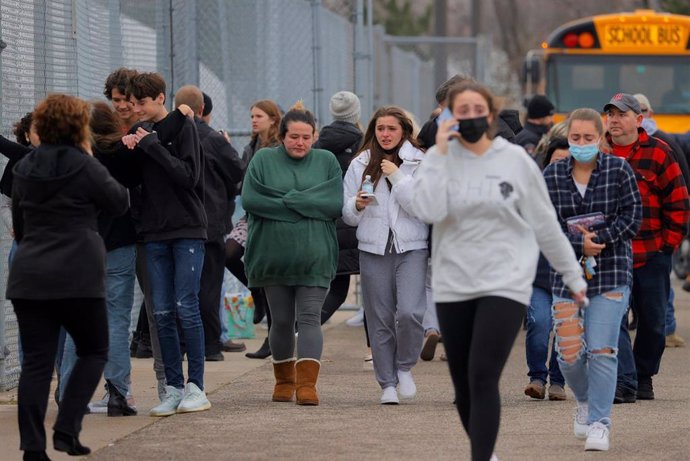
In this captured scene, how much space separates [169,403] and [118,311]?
0.59 m

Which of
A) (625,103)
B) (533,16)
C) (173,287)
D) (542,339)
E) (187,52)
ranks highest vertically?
(533,16)

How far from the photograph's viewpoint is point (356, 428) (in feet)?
26.8

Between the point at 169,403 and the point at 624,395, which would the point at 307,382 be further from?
the point at 624,395

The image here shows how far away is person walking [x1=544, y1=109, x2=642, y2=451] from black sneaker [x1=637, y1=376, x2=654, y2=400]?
176 centimetres

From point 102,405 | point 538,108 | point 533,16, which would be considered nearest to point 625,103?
point 102,405

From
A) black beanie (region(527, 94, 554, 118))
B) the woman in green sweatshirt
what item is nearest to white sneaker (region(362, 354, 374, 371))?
the woman in green sweatshirt

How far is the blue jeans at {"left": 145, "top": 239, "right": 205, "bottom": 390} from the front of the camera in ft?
27.3

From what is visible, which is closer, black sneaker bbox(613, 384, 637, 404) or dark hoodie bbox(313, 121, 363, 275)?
black sneaker bbox(613, 384, 637, 404)

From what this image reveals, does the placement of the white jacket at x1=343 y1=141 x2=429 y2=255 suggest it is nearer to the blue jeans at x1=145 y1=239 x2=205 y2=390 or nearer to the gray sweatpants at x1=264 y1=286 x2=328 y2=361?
the gray sweatpants at x1=264 y1=286 x2=328 y2=361

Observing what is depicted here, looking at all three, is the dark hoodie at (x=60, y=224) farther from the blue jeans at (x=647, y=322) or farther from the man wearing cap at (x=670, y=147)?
the man wearing cap at (x=670, y=147)

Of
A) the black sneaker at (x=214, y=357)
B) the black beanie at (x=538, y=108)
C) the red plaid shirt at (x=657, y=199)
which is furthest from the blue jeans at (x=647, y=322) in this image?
the black beanie at (x=538, y=108)

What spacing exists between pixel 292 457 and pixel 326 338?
586 cm

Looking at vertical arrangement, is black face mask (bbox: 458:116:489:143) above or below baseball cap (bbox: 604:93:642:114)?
below

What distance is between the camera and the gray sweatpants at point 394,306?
9078mm
